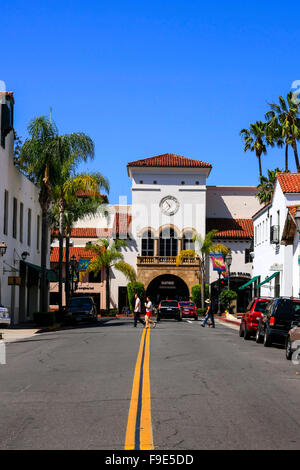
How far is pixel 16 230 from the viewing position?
41.7 metres

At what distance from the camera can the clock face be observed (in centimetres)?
7650

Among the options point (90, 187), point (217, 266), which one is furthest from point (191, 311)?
point (90, 187)

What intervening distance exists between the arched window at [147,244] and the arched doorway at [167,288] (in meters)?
2.93

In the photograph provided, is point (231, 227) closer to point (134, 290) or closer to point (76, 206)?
point (134, 290)

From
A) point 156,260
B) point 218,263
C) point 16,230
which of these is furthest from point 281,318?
point 156,260

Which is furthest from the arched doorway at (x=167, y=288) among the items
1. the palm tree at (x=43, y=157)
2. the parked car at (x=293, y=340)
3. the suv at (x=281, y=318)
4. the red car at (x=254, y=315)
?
the parked car at (x=293, y=340)

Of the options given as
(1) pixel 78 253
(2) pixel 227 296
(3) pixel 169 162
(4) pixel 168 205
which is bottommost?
(2) pixel 227 296

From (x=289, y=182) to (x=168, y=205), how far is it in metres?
33.4

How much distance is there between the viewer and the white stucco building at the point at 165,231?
74.4m

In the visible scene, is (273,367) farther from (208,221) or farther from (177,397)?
(208,221)

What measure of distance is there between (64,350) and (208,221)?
5998cm

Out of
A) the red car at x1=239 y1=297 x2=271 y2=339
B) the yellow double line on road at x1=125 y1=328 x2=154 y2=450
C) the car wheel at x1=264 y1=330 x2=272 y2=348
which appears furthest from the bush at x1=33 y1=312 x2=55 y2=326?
the yellow double line on road at x1=125 y1=328 x2=154 y2=450
